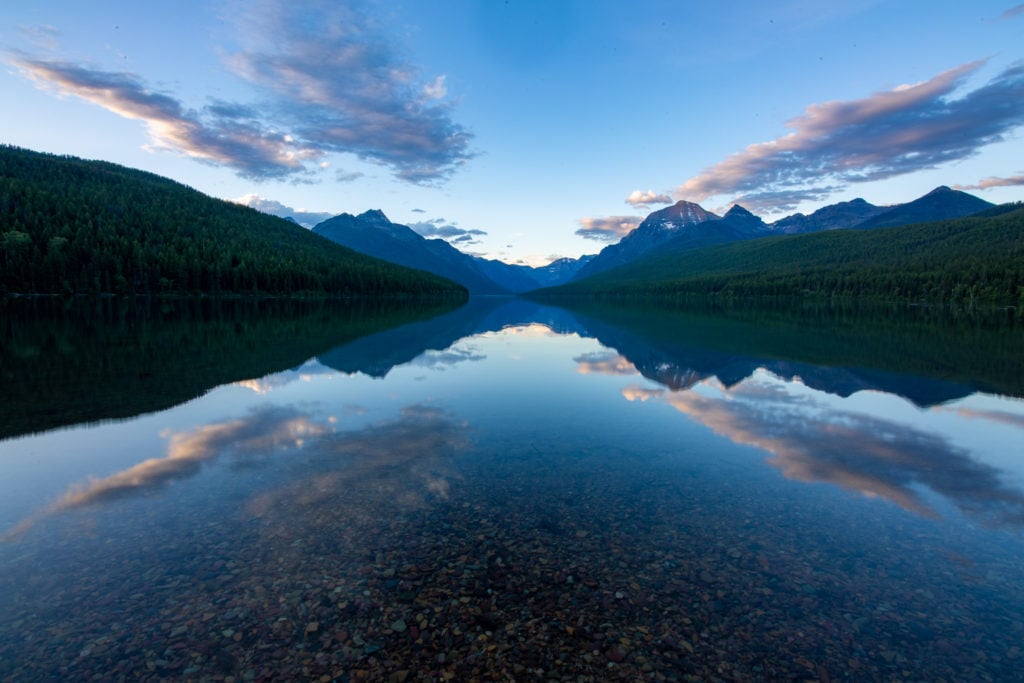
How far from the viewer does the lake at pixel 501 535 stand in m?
8.11

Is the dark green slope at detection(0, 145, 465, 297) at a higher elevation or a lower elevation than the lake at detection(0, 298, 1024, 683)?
higher

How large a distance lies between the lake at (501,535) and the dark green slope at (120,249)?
382 ft

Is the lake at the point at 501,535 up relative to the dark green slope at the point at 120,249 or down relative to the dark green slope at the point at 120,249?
down

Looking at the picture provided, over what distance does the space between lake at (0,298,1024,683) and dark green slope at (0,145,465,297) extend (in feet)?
382

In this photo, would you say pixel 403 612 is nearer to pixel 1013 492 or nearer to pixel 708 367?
Answer: pixel 1013 492

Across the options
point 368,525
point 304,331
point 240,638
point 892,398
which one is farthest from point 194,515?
point 304,331

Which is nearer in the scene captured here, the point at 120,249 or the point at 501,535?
the point at 501,535

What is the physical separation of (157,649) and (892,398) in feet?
124

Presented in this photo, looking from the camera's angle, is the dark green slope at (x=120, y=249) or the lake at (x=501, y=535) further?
the dark green slope at (x=120, y=249)

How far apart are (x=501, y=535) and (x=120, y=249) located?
15958 cm

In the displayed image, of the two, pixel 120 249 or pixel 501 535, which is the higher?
pixel 120 249

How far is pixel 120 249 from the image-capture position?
12531 cm

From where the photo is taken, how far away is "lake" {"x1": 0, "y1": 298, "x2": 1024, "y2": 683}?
811 centimetres

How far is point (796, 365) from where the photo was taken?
136 ft
